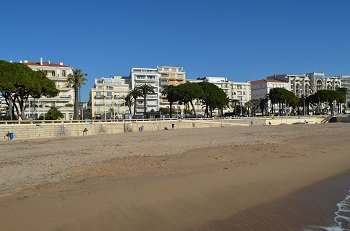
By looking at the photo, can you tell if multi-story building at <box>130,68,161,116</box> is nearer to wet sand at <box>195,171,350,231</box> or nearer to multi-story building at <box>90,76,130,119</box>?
multi-story building at <box>90,76,130,119</box>

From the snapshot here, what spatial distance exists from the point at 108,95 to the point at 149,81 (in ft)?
60.6

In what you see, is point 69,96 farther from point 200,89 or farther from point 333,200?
point 333,200

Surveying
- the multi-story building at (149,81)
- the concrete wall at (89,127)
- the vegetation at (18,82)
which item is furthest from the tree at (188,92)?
the multi-story building at (149,81)

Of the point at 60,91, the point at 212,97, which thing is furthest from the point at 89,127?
the point at 60,91

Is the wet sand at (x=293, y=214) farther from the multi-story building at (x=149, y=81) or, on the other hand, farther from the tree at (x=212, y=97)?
the multi-story building at (x=149, y=81)

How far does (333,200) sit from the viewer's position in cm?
1138

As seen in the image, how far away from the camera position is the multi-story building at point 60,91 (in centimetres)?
10994

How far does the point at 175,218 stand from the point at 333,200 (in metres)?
4.85

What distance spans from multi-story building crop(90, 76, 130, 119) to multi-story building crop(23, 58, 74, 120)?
28013 mm

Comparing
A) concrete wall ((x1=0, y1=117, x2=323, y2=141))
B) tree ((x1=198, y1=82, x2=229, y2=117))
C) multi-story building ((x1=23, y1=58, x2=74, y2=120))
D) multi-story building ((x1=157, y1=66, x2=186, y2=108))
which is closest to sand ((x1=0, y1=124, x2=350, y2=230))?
concrete wall ((x1=0, y1=117, x2=323, y2=141))

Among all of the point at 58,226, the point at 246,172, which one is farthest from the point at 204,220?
the point at 246,172

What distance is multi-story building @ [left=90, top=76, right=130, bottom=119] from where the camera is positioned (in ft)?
485

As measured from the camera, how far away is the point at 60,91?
114 meters

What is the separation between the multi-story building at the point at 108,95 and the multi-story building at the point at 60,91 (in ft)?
91.9
